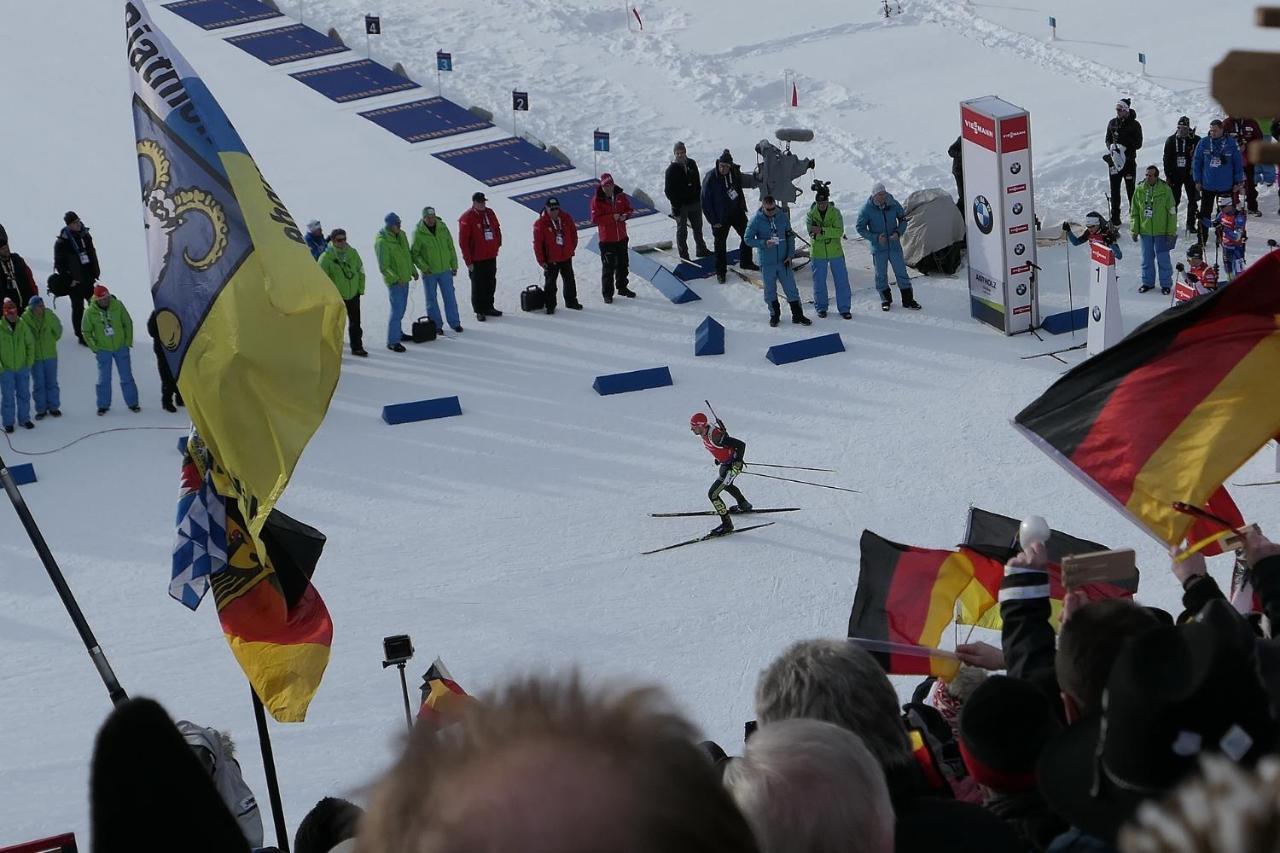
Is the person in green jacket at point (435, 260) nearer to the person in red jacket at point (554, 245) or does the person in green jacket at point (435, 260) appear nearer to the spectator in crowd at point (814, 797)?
the person in red jacket at point (554, 245)

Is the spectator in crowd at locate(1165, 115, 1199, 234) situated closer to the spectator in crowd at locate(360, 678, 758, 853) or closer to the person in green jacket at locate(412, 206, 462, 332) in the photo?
the person in green jacket at locate(412, 206, 462, 332)

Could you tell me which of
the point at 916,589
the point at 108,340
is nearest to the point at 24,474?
the point at 108,340

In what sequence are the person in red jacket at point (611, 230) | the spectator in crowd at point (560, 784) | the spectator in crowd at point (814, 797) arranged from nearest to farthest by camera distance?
the spectator in crowd at point (560, 784) → the spectator in crowd at point (814, 797) → the person in red jacket at point (611, 230)

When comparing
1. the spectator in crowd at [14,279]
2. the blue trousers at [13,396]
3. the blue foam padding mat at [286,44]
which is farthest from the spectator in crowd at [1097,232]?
the blue foam padding mat at [286,44]

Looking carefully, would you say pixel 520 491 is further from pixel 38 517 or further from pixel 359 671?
pixel 38 517

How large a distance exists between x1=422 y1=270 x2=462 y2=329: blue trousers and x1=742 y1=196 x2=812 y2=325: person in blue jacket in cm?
306

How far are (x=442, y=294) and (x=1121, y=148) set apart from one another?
761cm

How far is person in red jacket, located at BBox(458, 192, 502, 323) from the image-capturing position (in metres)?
17.7

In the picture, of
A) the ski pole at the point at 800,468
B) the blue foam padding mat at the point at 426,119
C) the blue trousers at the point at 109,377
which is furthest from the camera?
the blue foam padding mat at the point at 426,119

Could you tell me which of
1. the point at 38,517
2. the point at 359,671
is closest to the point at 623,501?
the point at 359,671

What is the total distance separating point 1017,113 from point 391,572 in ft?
24.0

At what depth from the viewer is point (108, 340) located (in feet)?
53.0

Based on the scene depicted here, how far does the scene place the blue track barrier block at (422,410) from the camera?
1585cm

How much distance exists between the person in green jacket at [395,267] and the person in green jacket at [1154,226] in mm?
7296
